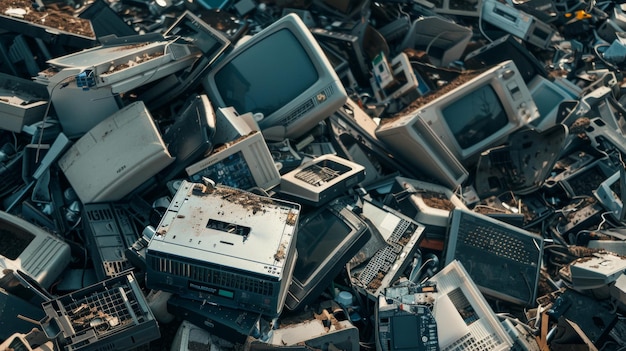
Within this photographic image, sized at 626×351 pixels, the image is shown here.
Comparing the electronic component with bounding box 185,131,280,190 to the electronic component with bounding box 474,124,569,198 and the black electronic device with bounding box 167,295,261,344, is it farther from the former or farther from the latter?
the electronic component with bounding box 474,124,569,198

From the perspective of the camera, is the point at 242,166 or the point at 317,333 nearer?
the point at 317,333

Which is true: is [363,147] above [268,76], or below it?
below

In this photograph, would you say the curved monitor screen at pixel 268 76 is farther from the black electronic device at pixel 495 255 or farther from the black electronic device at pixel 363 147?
the black electronic device at pixel 495 255

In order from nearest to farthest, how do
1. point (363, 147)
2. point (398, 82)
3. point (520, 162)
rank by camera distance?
point (363, 147) → point (520, 162) → point (398, 82)

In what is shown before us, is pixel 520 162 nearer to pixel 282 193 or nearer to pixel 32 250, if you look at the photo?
pixel 282 193

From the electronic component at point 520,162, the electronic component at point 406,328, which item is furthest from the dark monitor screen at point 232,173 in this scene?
the electronic component at point 520,162

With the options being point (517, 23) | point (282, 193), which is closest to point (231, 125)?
point (282, 193)

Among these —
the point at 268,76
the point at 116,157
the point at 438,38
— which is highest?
the point at 268,76
